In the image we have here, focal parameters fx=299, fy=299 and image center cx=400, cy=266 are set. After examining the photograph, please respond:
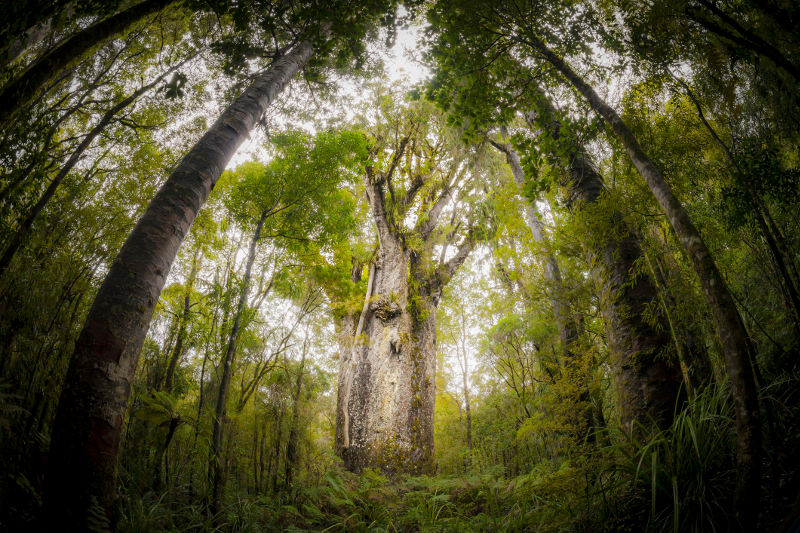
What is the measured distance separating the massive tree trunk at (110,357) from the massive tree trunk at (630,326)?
3.36 meters

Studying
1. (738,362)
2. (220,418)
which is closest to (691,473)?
(738,362)

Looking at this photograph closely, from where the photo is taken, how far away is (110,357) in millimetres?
1711

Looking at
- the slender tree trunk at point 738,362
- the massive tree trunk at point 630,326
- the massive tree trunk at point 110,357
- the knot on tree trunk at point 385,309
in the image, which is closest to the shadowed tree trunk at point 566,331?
the massive tree trunk at point 630,326

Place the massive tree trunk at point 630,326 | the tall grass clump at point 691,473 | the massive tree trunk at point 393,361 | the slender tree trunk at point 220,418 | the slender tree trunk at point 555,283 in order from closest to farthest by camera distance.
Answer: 1. the tall grass clump at point 691,473
2. the massive tree trunk at point 630,326
3. the slender tree trunk at point 220,418
4. the slender tree trunk at point 555,283
5. the massive tree trunk at point 393,361

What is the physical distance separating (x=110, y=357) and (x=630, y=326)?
12.2 feet

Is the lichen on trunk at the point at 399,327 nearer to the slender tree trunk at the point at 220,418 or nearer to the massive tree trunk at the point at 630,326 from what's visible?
the slender tree trunk at the point at 220,418

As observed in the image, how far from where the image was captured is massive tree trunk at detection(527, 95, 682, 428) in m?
2.25

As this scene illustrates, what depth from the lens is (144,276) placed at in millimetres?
1975

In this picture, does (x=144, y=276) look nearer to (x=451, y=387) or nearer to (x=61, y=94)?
(x=61, y=94)

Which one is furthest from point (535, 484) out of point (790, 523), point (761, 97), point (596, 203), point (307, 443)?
point (307, 443)

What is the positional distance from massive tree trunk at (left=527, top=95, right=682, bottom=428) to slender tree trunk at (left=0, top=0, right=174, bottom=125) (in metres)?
5.00

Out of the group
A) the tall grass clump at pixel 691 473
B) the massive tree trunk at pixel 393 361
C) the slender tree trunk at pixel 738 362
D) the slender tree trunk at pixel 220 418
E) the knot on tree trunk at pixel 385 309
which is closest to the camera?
the slender tree trunk at pixel 738 362

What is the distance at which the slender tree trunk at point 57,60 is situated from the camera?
2.80 m

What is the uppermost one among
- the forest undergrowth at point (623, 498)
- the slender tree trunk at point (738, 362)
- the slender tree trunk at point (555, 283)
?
the slender tree trunk at point (555, 283)
